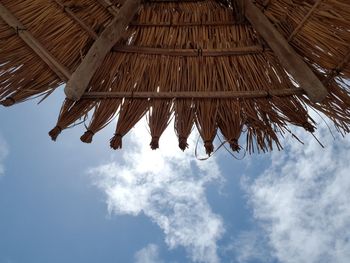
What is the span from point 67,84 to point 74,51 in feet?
1.04

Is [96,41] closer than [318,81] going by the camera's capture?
No

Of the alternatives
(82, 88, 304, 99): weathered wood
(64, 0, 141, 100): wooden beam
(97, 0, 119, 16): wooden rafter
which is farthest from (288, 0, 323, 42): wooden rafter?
(97, 0, 119, 16): wooden rafter

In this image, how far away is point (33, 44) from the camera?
9.24 ft

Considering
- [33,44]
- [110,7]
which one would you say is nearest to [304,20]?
[110,7]

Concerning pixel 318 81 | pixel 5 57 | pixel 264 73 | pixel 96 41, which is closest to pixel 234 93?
pixel 264 73

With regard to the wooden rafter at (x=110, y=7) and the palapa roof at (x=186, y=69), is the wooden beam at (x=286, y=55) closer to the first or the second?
the palapa roof at (x=186, y=69)

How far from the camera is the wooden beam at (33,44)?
9.20 ft

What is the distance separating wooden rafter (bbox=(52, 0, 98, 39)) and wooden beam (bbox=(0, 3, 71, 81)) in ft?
0.86

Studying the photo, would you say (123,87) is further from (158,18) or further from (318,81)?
(318,81)

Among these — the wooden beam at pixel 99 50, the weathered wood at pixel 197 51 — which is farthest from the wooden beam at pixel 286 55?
the wooden beam at pixel 99 50

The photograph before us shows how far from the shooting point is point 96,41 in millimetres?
2869

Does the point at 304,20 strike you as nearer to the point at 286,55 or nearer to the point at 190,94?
the point at 286,55

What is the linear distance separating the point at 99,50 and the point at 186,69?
0.54m

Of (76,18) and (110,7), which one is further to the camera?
(110,7)
